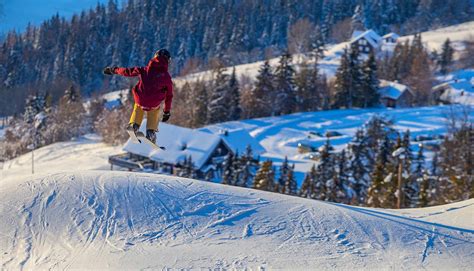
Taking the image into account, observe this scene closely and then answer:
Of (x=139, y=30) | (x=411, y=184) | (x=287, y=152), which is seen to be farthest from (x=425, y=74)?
(x=139, y=30)

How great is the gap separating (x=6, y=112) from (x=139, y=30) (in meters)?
26.7

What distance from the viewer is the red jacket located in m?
7.60

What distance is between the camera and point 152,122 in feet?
28.1

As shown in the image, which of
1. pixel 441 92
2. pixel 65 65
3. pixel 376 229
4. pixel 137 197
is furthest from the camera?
pixel 65 65

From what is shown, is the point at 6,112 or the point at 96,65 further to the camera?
the point at 96,65

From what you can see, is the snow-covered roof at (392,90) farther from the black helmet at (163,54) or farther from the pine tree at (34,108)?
the black helmet at (163,54)

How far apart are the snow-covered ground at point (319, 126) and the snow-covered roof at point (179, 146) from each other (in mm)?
5791

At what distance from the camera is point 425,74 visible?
190ft

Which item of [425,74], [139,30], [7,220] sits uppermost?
[139,30]

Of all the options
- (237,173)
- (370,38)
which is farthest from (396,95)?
(237,173)

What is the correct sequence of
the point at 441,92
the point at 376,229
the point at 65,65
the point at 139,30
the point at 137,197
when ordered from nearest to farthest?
the point at 376,229
the point at 137,197
the point at 441,92
the point at 65,65
the point at 139,30

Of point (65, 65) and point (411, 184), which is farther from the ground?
point (65, 65)

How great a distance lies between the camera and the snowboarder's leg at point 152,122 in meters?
8.44

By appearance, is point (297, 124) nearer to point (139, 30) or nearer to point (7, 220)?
point (7, 220)
